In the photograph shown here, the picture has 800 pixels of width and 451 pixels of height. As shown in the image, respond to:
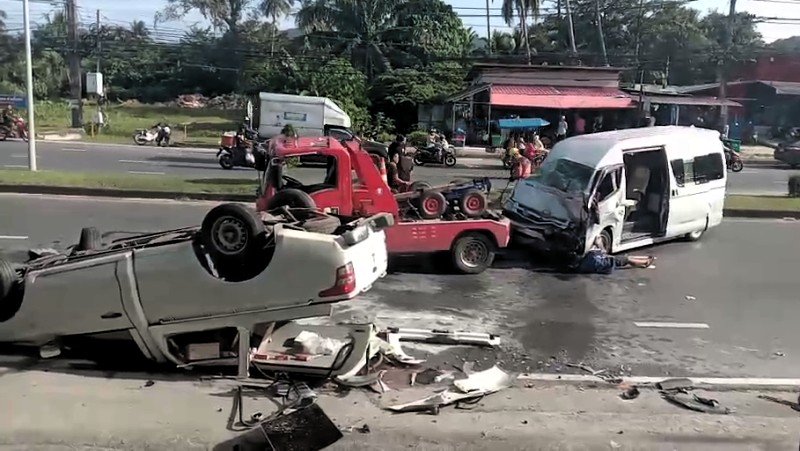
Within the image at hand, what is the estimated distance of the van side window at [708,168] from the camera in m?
13.8

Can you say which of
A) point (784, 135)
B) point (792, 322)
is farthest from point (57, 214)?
point (784, 135)

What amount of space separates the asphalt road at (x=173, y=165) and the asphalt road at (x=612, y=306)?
10.3 m

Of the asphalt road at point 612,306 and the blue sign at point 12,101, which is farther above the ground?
the blue sign at point 12,101

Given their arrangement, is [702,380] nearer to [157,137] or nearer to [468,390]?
[468,390]

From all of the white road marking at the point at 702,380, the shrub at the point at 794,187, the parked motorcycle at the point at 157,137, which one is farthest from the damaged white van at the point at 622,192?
the parked motorcycle at the point at 157,137

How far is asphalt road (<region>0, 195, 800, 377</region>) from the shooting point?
7676 mm

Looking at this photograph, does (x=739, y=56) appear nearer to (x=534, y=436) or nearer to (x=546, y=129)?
(x=546, y=129)

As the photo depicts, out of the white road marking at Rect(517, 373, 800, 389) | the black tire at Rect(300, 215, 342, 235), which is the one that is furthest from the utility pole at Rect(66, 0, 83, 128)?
the white road marking at Rect(517, 373, 800, 389)

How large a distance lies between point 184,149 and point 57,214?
21.0 meters

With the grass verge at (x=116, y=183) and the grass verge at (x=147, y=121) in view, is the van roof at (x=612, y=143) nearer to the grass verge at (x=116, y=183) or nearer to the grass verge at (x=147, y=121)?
the grass verge at (x=116, y=183)

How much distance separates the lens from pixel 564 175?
1258 cm

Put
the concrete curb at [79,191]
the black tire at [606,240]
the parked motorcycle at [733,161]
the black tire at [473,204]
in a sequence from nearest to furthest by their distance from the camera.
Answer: the black tire at [473,204], the black tire at [606,240], the concrete curb at [79,191], the parked motorcycle at [733,161]

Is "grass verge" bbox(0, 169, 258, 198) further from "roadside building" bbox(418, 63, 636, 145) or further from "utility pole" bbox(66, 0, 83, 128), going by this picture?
"utility pole" bbox(66, 0, 83, 128)

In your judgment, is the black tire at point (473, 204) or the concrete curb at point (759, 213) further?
the concrete curb at point (759, 213)
